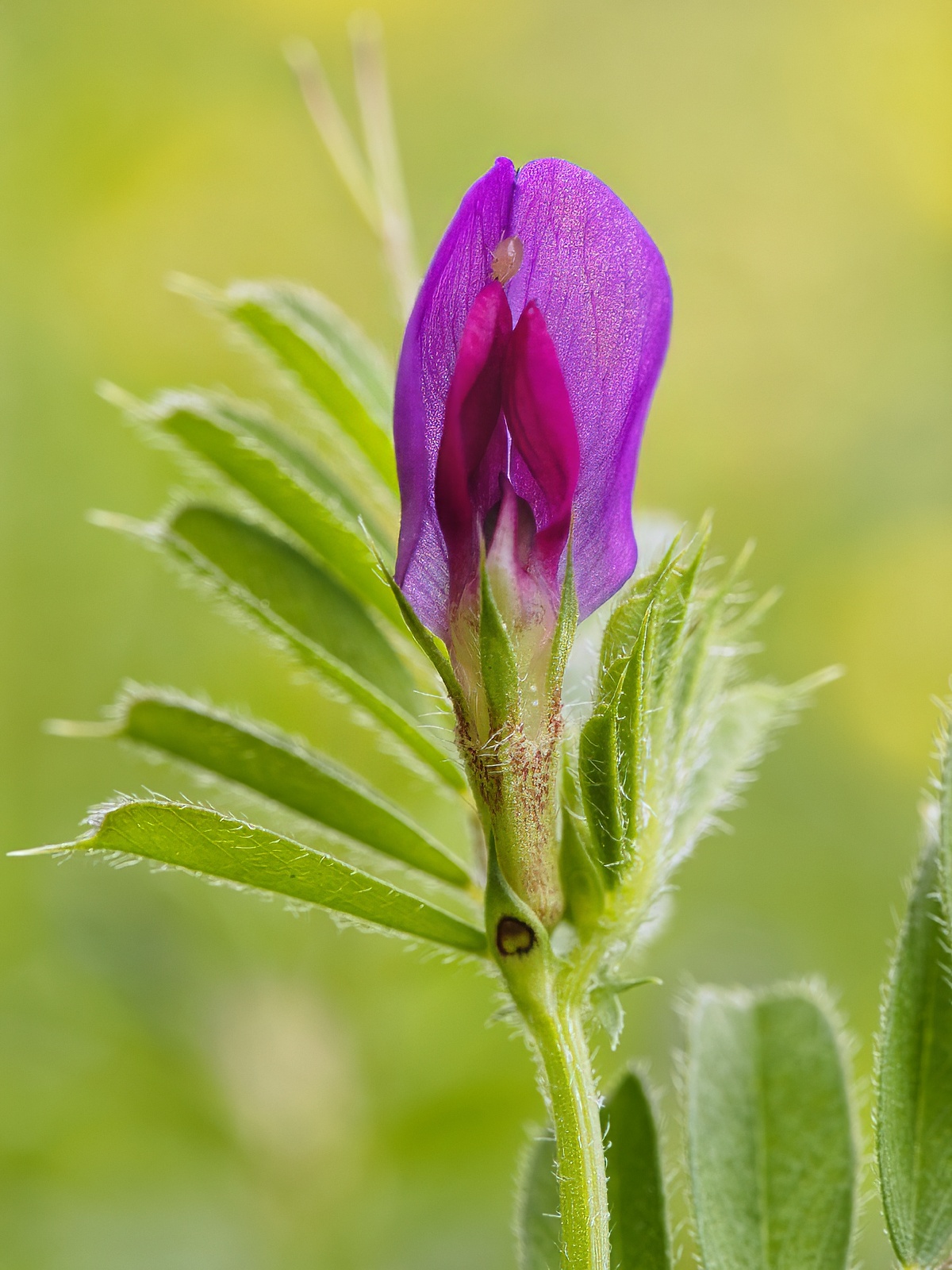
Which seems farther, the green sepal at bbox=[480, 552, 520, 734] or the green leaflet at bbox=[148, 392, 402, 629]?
the green leaflet at bbox=[148, 392, 402, 629]

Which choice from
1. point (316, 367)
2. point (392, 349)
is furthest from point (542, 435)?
point (392, 349)

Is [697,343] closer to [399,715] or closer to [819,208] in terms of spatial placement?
[819,208]

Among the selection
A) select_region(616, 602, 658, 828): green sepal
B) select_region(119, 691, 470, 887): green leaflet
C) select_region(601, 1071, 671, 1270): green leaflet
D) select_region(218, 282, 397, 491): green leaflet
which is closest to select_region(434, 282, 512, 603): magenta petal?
select_region(616, 602, 658, 828): green sepal

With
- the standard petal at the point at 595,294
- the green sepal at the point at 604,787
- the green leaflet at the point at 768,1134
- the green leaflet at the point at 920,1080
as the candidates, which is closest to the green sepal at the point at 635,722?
the green sepal at the point at 604,787

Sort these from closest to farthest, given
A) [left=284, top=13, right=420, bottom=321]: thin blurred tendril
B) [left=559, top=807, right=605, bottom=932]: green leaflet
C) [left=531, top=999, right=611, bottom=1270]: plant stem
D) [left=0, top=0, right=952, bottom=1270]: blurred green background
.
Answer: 1. [left=531, top=999, right=611, bottom=1270]: plant stem
2. [left=559, top=807, right=605, bottom=932]: green leaflet
3. [left=284, top=13, right=420, bottom=321]: thin blurred tendril
4. [left=0, top=0, right=952, bottom=1270]: blurred green background

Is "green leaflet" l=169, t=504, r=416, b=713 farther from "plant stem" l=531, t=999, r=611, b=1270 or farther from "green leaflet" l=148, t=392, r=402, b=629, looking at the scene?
"plant stem" l=531, t=999, r=611, b=1270
